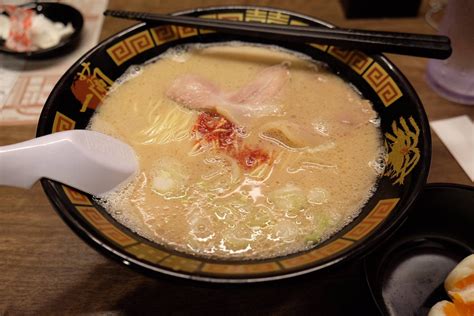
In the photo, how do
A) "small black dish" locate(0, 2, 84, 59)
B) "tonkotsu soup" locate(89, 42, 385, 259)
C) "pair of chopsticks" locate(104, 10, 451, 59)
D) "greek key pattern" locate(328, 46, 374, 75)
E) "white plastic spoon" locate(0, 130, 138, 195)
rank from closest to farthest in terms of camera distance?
"white plastic spoon" locate(0, 130, 138, 195) → "tonkotsu soup" locate(89, 42, 385, 259) → "pair of chopsticks" locate(104, 10, 451, 59) → "greek key pattern" locate(328, 46, 374, 75) → "small black dish" locate(0, 2, 84, 59)

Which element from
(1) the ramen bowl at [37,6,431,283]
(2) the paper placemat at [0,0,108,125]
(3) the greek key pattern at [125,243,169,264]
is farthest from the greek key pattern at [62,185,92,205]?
(2) the paper placemat at [0,0,108,125]

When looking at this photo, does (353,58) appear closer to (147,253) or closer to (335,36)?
(335,36)

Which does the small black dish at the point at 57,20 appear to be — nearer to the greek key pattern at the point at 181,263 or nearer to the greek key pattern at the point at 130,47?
the greek key pattern at the point at 130,47

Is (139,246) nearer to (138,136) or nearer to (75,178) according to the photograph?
(75,178)

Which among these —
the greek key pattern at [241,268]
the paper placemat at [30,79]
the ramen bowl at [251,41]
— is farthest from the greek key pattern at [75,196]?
the paper placemat at [30,79]

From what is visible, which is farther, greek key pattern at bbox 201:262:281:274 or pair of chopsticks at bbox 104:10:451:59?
pair of chopsticks at bbox 104:10:451:59

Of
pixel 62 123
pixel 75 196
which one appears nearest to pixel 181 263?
pixel 75 196

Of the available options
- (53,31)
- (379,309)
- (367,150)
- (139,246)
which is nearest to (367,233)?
(379,309)

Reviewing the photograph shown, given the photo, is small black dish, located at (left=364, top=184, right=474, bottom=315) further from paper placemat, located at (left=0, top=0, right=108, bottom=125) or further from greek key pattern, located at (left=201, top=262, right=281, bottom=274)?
paper placemat, located at (left=0, top=0, right=108, bottom=125)
